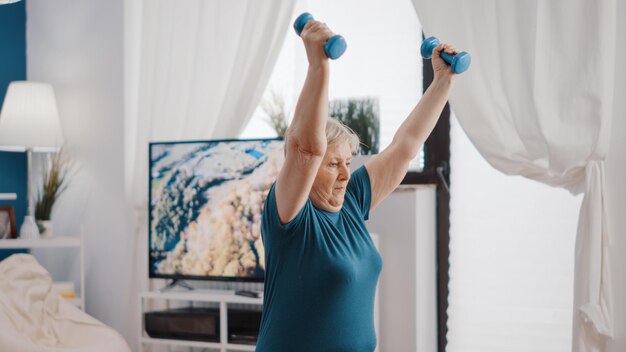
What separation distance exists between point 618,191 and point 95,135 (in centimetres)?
295

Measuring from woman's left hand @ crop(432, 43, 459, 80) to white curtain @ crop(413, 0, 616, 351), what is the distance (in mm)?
1432

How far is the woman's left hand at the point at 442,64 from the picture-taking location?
170cm

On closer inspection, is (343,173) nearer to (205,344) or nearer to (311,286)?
(311,286)

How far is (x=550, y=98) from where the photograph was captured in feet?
10.2

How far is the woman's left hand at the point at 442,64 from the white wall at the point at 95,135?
2.91 m

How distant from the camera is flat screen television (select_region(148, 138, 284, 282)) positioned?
3.62 meters

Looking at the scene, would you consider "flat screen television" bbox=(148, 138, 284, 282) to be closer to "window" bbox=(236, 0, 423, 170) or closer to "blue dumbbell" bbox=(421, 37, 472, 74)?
"window" bbox=(236, 0, 423, 170)

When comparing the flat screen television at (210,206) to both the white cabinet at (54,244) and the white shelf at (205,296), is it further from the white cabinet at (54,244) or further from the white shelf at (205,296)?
the white cabinet at (54,244)

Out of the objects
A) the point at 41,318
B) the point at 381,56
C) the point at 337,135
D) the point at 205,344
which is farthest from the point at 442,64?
the point at 41,318

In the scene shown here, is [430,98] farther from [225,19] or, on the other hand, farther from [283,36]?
[225,19]

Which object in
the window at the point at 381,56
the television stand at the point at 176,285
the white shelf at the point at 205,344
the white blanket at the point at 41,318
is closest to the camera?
the white blanket at the point at 41,318

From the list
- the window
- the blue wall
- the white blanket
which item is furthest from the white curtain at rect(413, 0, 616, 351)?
the blue wall

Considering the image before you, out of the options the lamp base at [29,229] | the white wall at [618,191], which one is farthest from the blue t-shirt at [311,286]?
the lamp base at [29,229]

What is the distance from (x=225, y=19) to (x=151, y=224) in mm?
1132
